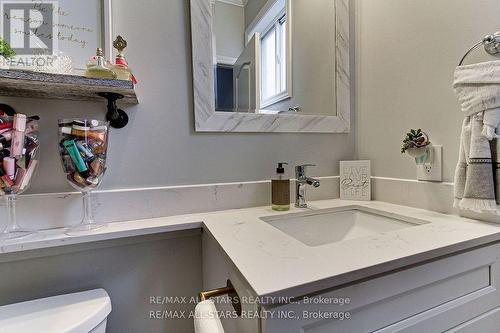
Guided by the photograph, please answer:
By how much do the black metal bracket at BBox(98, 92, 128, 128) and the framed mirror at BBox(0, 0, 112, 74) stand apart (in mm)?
110

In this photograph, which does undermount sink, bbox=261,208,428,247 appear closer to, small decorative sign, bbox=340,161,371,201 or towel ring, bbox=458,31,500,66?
small decorative sign, bbox=340,161,371,201

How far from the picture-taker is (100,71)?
0.65 metres

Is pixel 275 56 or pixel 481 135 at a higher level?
pixel 275 56

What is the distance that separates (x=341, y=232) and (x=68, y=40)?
108 centimetres

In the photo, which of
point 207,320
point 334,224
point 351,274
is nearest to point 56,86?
point 207,320

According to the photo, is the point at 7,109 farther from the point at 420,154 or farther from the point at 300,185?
the point at 420,154

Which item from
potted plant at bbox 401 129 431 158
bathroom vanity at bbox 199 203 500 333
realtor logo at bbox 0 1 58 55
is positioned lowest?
bathroom vanity at bbox 199 203 500 333

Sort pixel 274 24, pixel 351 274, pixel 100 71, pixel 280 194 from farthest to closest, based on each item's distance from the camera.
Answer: pixel 274 24, pixel 280 194, pixel 100 71, pixel 351 274

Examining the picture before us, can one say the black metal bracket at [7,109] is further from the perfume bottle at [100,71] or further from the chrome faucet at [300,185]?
the chrome faucet at [300,185]

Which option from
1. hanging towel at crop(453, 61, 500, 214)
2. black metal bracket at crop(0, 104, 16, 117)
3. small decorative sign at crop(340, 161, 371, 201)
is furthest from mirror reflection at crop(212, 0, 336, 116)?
black metal bracket at crop(0, 104, 16, 117)

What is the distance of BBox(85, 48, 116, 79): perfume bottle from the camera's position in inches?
25.4

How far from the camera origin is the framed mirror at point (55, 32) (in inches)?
25.8

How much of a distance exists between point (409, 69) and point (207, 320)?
1.05 m

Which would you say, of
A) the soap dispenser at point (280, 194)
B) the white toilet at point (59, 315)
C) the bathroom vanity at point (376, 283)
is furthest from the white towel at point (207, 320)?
the soap dispenser at point (280, 194)
